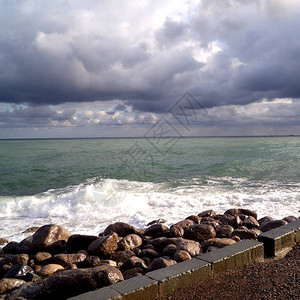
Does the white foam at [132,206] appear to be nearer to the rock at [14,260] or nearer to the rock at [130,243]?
the rock at [130,243]

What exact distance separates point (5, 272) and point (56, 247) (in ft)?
4.10

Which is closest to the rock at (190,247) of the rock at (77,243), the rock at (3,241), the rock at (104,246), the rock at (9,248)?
the rock at (104,246)

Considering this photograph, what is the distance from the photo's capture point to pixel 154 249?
19.8ft

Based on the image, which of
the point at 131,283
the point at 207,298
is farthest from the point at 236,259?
the point at 131,283

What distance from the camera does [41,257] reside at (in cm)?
579

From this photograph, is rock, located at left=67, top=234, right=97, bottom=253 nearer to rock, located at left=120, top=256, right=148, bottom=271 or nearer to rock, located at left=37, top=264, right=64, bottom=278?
rock, located at left=37, top=264, right=64, bottom=278

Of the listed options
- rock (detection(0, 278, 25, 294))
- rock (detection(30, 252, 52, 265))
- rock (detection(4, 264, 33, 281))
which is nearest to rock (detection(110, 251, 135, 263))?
rock (detection(30, 252, 52, 265))

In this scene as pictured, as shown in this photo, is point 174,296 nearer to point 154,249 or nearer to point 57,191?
point 154,249

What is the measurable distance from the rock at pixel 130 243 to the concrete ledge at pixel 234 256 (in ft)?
9.32

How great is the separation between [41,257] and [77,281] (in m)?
2.55

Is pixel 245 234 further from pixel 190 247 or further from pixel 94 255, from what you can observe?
pixel 94 255

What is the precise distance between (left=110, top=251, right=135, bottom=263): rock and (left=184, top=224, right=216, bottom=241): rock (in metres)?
1.41

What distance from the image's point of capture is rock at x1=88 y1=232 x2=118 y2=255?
19.0 feet

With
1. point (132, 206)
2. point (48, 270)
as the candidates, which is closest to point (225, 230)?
point (48, 270)
